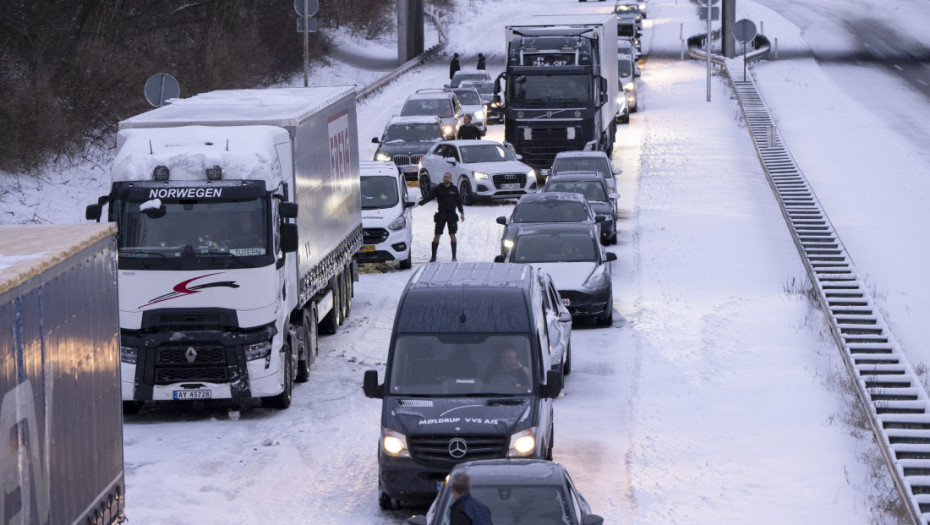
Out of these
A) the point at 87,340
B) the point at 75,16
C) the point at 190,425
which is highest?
the point at 75,16

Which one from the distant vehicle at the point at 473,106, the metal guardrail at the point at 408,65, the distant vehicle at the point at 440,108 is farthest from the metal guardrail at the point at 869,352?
the metal guardrail at the point at 408,65

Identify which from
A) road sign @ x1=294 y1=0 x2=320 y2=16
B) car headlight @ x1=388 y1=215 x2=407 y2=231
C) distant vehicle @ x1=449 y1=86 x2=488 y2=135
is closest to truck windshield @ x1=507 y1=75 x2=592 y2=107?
road sign @ x1=294 y1=0 x2=320 y2=16

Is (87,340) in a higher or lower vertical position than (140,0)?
lower

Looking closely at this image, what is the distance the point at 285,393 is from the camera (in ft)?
56.9

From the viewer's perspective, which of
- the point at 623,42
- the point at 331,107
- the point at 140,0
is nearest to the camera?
the point at 331,107

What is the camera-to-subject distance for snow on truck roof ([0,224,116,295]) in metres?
7.77

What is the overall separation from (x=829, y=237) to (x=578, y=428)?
529 inches

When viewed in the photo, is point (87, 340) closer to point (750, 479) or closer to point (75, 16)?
point (750, 479)

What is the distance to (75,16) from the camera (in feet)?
125

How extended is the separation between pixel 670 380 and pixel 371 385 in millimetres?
6461

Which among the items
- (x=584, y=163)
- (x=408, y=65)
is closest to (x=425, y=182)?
(x=584, y=163)

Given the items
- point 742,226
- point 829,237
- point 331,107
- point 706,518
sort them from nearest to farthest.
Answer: point 706,518
point 331,107
point 829,237
point 742,226

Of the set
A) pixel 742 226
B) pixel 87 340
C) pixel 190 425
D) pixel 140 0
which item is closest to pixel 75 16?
pixel 140 0

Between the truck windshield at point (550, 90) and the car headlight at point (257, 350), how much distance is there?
68.1 ft
